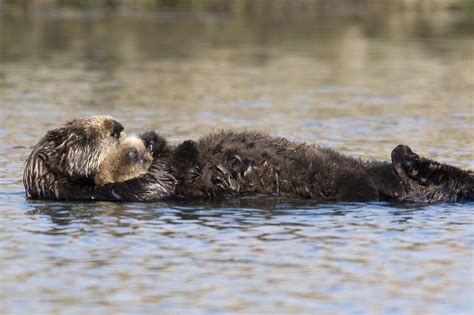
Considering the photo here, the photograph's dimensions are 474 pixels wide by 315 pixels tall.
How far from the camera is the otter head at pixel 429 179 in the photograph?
767cm

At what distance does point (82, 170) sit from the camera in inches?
305

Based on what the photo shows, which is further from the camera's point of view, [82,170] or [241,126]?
[241,126]

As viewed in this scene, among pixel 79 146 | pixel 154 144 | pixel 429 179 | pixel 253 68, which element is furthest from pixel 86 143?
pixel 253 68

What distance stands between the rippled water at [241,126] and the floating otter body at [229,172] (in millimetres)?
127

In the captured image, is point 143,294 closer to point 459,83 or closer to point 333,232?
point 333,232

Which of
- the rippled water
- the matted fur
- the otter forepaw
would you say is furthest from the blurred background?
the matted fur

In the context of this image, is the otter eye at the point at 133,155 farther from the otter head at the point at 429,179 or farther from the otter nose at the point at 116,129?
the otter head at the point at 429,179

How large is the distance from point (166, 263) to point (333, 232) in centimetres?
122

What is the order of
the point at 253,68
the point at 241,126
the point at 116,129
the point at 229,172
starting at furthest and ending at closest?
the point at 253,68, the point at 241,126, the point at 116,129, the point at 229,172

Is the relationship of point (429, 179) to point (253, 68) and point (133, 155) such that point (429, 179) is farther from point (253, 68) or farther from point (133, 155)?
point (253, 68)

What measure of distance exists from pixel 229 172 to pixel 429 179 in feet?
4.62

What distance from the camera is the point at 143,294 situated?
216 inches

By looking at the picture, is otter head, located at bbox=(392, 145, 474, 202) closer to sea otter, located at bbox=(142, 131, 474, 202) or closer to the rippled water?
sea otter, located at bbox=(142, 131, 474, 202)

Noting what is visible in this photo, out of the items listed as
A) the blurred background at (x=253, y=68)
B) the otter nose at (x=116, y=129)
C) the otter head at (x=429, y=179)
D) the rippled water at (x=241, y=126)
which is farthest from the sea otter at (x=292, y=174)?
the blurred background at (x=253, y=68)
